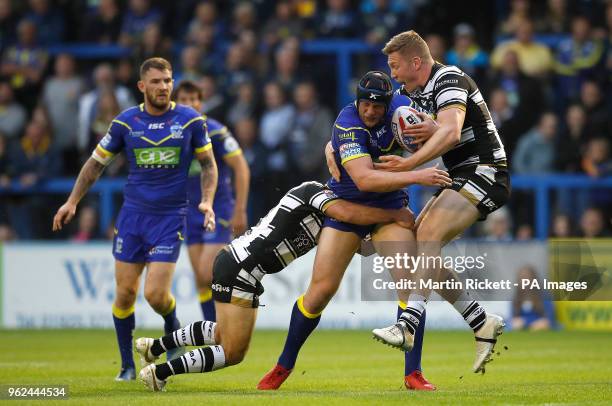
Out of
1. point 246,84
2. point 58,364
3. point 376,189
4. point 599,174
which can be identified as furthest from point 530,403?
point 246,84

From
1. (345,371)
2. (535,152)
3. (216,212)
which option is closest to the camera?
(345,371)

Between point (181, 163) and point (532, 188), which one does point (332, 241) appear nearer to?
point (181, 163)

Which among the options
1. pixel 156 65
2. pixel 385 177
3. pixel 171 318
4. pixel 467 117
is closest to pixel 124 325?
pixel 171 318

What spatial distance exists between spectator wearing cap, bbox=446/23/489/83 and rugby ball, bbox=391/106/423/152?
909cm

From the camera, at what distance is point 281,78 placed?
18438 millimetres

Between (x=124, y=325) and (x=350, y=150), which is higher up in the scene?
(x=350, y=150)

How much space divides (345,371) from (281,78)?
25.6 ft

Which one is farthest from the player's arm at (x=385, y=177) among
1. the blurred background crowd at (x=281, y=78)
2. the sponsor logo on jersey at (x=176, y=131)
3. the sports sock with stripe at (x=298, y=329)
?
the blurred background crowd at (x=281, y=78)

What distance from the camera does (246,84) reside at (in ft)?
60.0

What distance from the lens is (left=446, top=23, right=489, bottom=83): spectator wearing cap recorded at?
18.3m

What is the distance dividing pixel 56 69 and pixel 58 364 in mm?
8665

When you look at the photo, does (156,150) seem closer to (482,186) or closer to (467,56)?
(482,186)

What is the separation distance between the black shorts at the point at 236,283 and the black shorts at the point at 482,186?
1.69 m

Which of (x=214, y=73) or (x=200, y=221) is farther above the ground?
(x=214, y=73)
